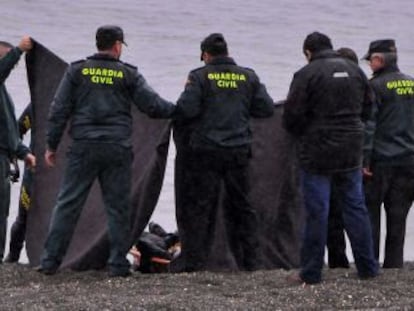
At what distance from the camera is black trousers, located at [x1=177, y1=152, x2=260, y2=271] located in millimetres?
8219

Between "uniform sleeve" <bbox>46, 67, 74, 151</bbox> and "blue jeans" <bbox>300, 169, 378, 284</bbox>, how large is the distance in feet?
3.96

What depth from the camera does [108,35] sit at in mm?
7891

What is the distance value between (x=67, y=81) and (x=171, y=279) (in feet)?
3.64

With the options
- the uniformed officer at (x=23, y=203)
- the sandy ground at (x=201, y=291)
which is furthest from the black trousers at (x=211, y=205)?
the uniformed officer at (x=23, y=203)

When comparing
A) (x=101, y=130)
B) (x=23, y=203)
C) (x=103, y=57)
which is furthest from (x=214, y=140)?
(x=23, y=203)

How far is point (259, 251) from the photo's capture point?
28.5 feet

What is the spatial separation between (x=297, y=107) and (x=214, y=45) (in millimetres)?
747

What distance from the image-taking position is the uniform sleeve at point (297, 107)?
25.0 feet

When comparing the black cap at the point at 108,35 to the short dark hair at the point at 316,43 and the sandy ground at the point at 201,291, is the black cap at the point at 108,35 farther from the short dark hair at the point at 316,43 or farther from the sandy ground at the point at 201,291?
the sandy ground at the point at 201,291

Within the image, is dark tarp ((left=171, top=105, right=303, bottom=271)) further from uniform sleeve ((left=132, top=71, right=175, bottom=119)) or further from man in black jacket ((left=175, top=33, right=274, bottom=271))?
uniform sleeve ((left=132, top=71, right=175, bottom=119))

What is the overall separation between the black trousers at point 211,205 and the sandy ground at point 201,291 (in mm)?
188

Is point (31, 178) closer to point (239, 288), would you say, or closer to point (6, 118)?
point (6, 118)

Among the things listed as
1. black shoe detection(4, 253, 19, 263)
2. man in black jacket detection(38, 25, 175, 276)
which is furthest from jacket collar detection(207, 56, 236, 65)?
black shoe detection(4, 253, 19, 263)

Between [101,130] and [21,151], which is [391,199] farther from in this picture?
[21,151]
